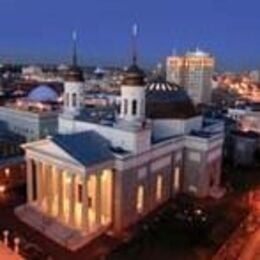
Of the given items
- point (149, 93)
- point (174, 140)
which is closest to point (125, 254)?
point (174, 140)

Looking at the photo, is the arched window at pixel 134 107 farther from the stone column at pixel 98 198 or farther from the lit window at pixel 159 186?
the lit window at pixel 159 186

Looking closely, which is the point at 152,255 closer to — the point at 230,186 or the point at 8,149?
the point at 230,186

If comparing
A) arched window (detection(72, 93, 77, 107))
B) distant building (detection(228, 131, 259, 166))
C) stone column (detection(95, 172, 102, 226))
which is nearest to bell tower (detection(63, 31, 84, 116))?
arched window (detection(72, 93, 77, 107))

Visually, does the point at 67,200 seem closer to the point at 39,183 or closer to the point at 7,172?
the point at 39,183

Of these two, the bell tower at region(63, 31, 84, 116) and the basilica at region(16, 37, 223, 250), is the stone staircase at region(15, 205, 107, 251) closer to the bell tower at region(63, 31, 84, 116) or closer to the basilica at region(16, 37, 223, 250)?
the basilica at region(16, 37, 223, 250)

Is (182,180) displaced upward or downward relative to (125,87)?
→ downward

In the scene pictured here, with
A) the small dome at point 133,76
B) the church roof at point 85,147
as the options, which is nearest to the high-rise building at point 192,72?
the small dome at point 133,76

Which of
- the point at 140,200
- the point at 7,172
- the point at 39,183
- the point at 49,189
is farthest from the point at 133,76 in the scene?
the point at 7,172
